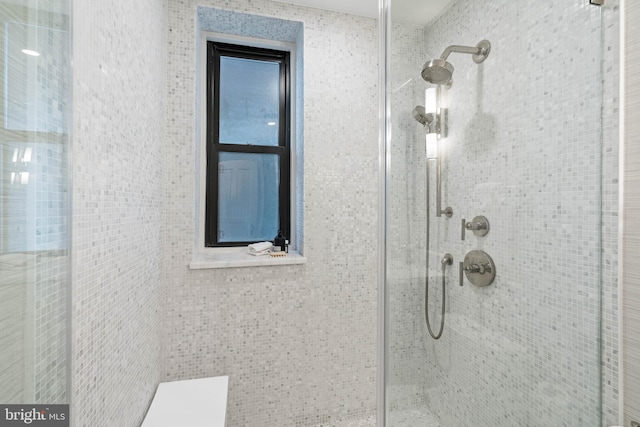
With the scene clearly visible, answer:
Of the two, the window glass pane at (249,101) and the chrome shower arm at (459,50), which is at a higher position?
the window glass pane at (249,101)

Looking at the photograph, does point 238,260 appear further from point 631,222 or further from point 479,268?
point 631,222

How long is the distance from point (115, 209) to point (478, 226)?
1.14 metres

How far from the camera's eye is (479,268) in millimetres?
821

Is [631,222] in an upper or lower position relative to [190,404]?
upper

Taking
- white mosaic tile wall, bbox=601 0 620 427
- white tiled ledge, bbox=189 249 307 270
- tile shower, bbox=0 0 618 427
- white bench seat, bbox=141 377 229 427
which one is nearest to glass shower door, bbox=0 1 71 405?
tile shower, bbox=0 0 618 427

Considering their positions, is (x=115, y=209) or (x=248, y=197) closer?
(x=115, y=209)

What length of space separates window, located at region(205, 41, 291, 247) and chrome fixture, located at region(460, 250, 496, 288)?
1473 mm

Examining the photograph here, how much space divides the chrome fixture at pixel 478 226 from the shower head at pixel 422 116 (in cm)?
31

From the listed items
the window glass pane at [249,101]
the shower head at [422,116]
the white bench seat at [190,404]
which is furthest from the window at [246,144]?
the shower head at [422,116]

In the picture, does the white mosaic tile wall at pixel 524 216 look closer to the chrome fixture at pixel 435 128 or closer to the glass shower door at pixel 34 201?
the chrome fixture at pixel 435 128

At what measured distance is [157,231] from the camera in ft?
5.02

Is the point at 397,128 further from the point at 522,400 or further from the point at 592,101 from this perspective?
the point at 522,400

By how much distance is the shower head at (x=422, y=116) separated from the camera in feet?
2.90

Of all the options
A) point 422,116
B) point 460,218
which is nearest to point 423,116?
point 422,116
